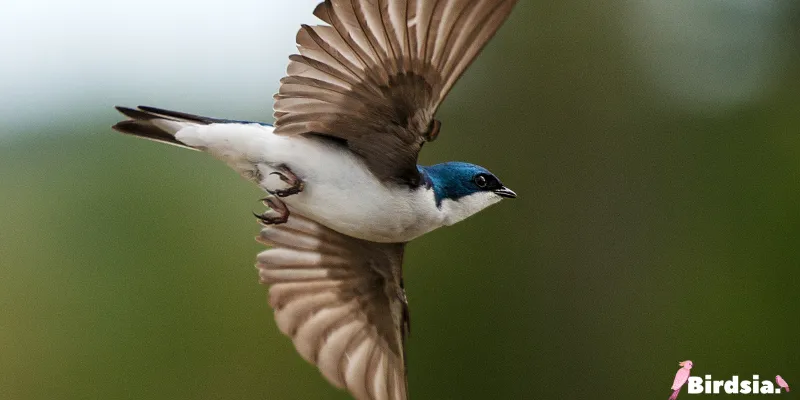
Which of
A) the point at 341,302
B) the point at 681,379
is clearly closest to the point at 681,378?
the point at 681,379

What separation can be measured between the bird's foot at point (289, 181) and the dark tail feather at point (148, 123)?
0.15 meters

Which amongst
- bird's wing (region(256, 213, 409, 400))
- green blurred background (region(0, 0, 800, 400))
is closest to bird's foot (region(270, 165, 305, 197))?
bird's wing (region(256, 213, 409, 400))

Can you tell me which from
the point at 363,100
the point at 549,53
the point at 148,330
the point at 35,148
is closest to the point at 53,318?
the point at 148,330

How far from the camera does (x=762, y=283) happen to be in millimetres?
4227

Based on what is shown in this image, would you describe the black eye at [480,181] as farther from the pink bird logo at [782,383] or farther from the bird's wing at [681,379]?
the pink bird logo at [782,383]

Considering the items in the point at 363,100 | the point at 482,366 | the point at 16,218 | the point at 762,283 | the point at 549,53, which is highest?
the point at 549,53

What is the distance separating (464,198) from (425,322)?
7.96 feet

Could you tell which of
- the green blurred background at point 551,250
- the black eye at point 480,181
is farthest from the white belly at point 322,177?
the green blurred background at point 551,250

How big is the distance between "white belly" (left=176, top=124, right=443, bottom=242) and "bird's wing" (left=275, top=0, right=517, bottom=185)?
36 mm

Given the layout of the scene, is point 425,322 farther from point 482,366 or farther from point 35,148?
point 35,148

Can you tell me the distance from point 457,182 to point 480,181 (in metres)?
0.05

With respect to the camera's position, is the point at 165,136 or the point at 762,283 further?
the point at 762,283

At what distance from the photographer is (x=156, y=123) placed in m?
1.55

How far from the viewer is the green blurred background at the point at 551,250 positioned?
4184mm
